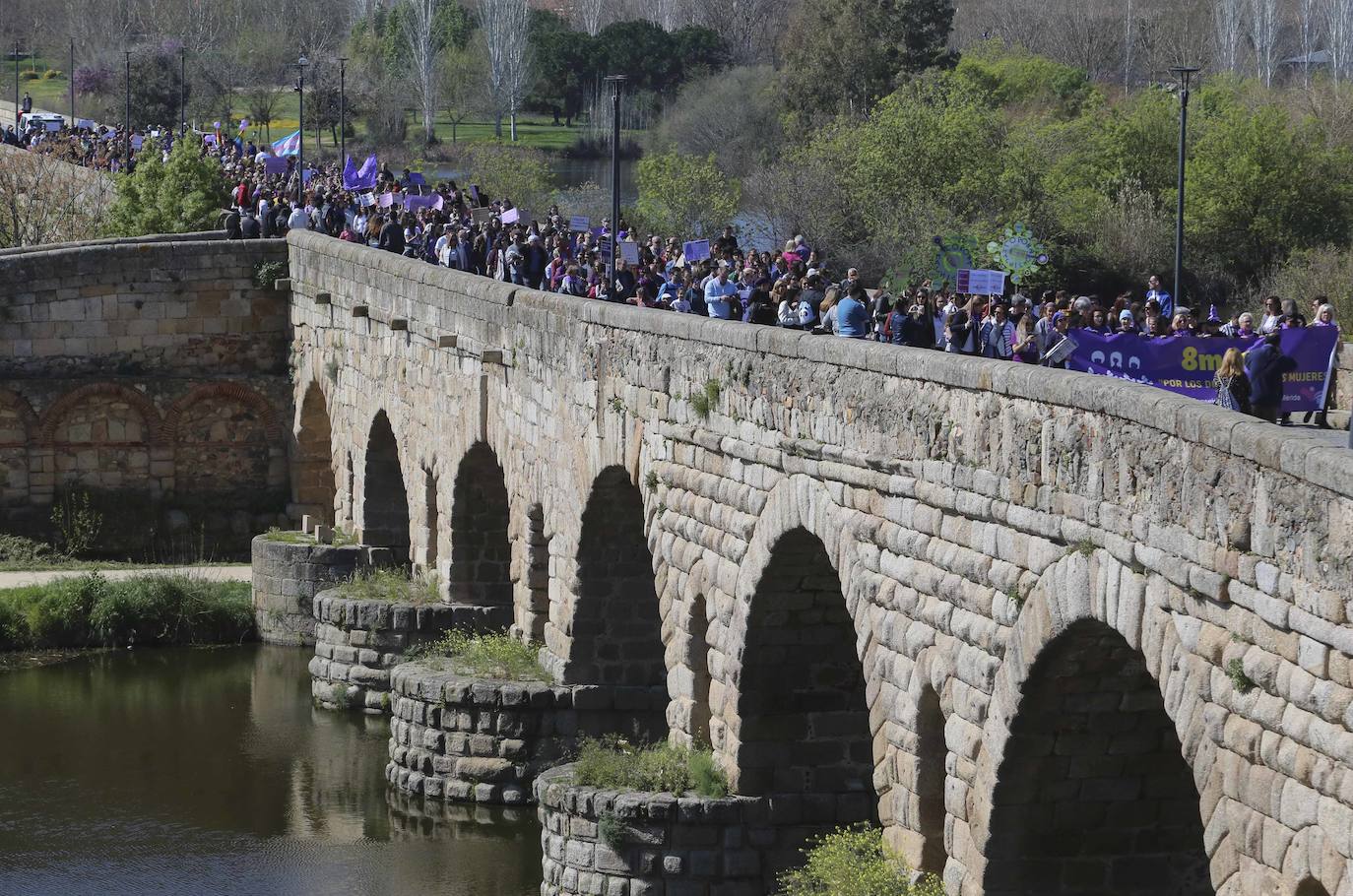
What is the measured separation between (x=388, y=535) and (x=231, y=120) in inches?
2318

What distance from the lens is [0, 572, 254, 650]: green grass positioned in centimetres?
3066

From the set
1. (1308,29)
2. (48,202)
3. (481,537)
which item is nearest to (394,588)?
(481,537)

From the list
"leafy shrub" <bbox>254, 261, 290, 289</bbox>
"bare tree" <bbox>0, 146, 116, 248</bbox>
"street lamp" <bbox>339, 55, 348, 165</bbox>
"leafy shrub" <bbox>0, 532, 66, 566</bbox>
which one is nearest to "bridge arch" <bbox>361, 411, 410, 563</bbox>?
"leafy shrub" <bbox>254, 261, 290, 289</bbox>

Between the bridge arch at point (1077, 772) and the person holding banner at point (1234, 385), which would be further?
the person holding banner at point (1234, 385)

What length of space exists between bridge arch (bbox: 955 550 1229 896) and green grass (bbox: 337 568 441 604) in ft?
48.4

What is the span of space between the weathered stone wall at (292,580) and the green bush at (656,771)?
11.6 meters

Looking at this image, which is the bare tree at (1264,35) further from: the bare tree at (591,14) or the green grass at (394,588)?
the green grass at (394,588)

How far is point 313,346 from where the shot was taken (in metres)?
34.1

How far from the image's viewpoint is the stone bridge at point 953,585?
34.9ft

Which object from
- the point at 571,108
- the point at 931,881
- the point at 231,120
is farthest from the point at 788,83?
the point at 931,881

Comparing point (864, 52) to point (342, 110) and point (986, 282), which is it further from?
point (986, 282)

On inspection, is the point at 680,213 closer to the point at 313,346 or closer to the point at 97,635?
the point at 313,346

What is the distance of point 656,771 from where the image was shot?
19.1 meters

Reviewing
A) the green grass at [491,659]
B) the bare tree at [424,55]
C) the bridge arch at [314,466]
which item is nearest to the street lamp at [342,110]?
the bridge arch at [314,466]
